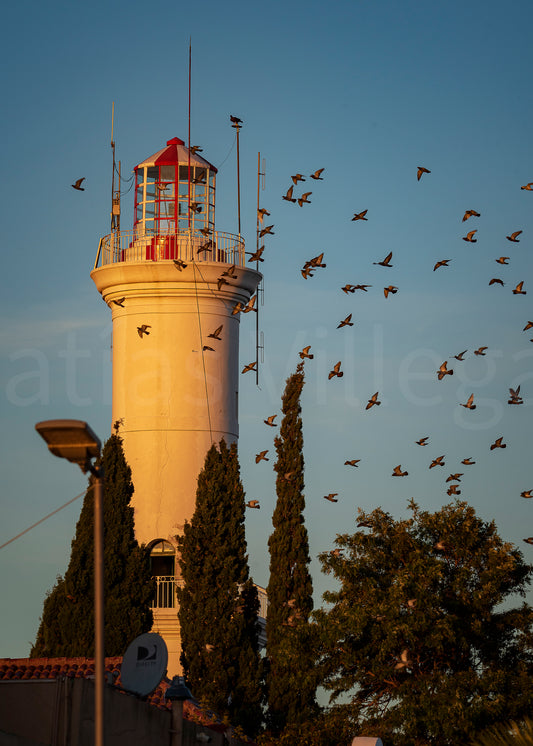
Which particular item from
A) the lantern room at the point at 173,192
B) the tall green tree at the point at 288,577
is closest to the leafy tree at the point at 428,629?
the tall green tree at the point at 288,577

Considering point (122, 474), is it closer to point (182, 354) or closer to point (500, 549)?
point (182, 354)

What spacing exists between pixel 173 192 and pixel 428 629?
16.3 meters

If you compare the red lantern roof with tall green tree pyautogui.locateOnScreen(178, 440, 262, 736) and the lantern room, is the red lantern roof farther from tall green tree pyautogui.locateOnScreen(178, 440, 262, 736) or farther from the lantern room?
tall green tree pyautogui.locateOnScreen(178, 440, 262, 736)

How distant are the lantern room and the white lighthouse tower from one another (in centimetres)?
28

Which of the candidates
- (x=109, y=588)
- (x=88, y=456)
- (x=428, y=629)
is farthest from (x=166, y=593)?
(x=88, y=456)

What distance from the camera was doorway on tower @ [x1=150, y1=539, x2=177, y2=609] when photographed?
125 feet

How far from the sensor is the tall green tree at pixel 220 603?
3378 centimetres

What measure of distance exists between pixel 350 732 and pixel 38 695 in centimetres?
967

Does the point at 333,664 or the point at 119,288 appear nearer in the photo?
the point at 333,664

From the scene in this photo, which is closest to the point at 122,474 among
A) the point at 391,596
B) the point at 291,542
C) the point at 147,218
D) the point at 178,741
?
the point at 291,542

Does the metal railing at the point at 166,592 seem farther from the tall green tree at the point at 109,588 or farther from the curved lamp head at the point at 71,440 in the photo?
the curved lamp head at the point at 71,440

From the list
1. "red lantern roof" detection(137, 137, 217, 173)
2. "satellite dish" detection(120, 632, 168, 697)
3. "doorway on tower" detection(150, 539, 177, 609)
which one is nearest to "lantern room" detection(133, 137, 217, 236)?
"red lantern roof" detection(137, 137, 217, 173)

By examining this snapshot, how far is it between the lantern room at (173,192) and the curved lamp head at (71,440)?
26.9 metres

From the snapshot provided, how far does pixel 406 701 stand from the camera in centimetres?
2859
